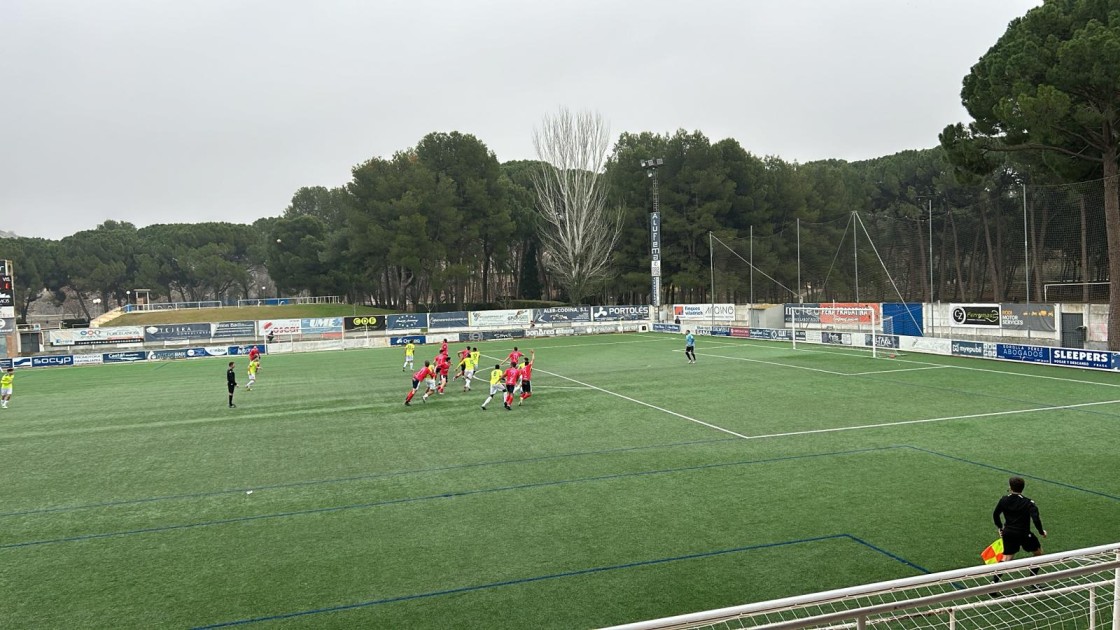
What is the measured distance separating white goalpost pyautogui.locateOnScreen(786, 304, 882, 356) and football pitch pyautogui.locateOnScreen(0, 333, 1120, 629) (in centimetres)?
1344

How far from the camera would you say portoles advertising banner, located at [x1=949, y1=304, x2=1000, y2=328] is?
116 feet

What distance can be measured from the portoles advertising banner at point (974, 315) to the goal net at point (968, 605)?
102 feet

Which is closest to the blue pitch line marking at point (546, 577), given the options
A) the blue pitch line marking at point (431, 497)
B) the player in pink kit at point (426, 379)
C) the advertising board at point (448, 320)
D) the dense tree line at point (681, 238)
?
the blue pitch line marking at point (431, 497)

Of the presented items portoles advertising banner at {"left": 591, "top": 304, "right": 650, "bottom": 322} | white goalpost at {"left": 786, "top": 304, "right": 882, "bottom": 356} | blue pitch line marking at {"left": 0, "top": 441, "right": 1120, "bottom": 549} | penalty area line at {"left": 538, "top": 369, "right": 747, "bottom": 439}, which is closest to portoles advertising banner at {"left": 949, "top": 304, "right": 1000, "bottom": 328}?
white goalpost at {"left": 786, "top": 304, "right": 882, "bottom": 356}

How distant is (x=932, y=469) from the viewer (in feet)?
44.1

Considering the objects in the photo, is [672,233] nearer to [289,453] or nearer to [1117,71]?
[1117,71]

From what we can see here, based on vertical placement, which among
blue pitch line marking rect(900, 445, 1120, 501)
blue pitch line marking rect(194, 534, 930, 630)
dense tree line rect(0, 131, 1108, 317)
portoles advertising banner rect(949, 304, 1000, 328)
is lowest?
blue pitch line marking rect(194, 534, 930, 630)

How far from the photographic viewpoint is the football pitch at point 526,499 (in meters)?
8.47

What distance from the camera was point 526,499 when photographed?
12352 mm

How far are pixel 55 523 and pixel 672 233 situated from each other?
65345 millimetres

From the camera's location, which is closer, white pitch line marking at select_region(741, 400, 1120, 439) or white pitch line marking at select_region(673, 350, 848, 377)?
white pitch line marking at select_region(741, 400, 1120, 439)

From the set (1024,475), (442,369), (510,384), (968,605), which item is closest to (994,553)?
(968,605)

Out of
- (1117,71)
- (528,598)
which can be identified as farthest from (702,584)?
(1117,71)

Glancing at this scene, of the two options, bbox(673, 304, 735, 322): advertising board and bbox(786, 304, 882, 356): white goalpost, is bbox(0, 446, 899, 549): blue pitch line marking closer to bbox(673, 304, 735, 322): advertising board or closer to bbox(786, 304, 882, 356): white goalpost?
bbox(786, 304, 882, 356): white goalpost
